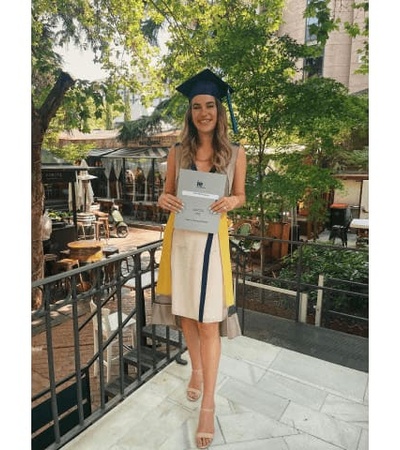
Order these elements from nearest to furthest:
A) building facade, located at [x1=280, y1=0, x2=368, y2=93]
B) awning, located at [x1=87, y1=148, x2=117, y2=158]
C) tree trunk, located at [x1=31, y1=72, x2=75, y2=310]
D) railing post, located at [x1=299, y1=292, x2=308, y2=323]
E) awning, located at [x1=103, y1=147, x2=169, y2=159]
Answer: railing post, located at [x1=299, y1=292, x2=308, y2=323] < tree trunk, located at [x1=31, y1=72, x2=75, y2=310] < building facade, located at [x1=280, y1=0, x2=368, y2=93] < awning, located at [x1=103, y1=147, x2=169, y2=159] < awning, located at [x1=87, y1=148, x2=117, y2=158]

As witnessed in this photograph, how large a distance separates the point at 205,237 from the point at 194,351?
790mm

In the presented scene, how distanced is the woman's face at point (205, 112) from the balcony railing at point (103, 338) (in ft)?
2.89

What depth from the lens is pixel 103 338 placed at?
12.7ft

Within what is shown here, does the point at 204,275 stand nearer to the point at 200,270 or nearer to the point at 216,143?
the point at 200,270

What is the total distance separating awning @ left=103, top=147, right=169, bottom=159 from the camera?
36.0 feet

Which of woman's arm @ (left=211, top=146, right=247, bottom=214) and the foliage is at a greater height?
woman's arm @ (left=211, top=146, right=247, bottom=214)

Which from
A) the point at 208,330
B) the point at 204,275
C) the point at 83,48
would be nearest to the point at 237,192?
the point at 204,275

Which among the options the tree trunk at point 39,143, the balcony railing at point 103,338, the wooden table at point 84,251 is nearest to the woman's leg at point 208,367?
the balcony railing at point 103,338

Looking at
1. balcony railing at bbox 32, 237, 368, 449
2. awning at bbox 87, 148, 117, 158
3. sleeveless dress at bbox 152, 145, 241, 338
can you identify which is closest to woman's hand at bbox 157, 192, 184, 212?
sleeveless dress at bbox 152, 145, 241, 338

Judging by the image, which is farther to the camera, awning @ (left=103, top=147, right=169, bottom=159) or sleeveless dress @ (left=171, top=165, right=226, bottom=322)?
awning @ (left=103, top=147, right=169, bottom=159)

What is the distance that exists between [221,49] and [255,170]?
1.65m

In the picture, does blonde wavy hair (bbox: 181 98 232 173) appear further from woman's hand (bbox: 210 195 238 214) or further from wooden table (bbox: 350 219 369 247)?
wooden table (bbox: 350 219 369 247)

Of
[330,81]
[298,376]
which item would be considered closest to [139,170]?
[330,81]

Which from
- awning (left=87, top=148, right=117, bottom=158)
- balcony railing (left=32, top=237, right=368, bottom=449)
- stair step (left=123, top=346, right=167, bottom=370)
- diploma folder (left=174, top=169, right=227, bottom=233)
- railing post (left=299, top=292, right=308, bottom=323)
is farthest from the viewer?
awning (left=87, top=148, right=117, bottom=158)
